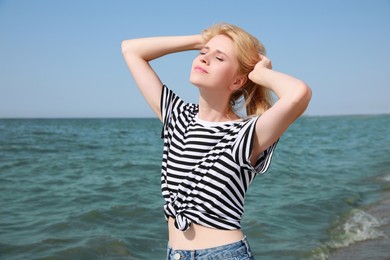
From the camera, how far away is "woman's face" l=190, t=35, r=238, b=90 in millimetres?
2410

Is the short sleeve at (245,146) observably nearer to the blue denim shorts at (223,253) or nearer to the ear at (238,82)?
the ear at (238,82)

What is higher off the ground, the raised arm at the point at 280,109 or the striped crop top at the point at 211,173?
the raised arm at the point at 280,109

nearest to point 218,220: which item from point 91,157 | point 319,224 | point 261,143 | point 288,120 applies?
point 261,143

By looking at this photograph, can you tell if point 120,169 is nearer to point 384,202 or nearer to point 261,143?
point 384,202

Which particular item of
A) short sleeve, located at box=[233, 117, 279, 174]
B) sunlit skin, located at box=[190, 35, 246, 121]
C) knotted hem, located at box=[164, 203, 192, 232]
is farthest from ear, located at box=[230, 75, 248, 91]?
knotted hem, located at box=[164, 203, 192, 232]

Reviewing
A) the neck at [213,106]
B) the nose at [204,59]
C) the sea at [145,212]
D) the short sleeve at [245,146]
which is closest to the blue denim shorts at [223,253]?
the short sleeve at [245,146]

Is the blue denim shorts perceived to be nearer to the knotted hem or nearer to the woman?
the woman

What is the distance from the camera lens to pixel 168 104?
8.86 ft

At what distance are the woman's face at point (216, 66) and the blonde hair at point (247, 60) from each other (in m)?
0.04

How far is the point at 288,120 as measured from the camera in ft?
7.25

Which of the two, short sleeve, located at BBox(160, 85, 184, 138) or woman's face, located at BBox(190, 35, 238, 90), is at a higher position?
woman's face, located at BBox(190, 35, 238, 90)

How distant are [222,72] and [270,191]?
790 centimetres

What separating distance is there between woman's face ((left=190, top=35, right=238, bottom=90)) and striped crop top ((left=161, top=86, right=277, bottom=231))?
0.23 metres

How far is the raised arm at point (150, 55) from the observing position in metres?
2.76
